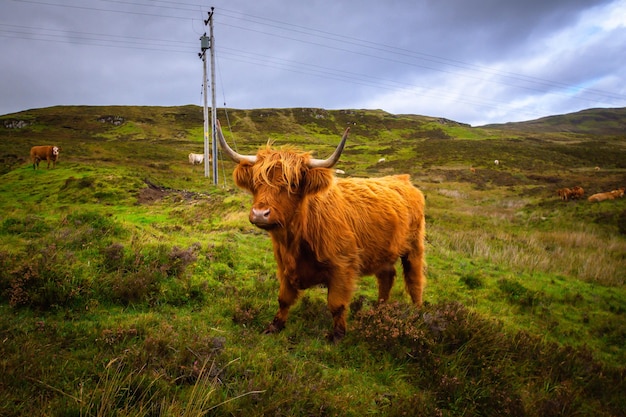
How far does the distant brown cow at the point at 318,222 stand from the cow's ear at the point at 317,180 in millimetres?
11

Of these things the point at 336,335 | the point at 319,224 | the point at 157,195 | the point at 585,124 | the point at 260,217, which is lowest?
the point at 336,335

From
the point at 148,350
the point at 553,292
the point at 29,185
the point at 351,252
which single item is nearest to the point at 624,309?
the point at 553,292

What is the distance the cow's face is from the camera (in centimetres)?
312

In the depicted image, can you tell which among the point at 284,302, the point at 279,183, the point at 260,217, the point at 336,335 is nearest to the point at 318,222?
the point at 279,183

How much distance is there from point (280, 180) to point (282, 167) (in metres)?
0.16

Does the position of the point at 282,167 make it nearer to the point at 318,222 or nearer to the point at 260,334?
the point at 318,222

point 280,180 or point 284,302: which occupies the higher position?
point 280,180

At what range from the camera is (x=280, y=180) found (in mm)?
3355

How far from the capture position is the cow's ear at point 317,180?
3570 millimetres

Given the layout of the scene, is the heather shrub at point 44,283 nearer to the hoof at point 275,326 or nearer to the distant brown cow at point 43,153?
the hoof at point 275,326

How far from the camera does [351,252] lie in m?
4.02

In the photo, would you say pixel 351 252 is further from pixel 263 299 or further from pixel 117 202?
pixel 117 202

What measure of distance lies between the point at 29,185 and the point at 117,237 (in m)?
14.3

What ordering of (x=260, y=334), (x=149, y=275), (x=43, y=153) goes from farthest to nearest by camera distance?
(x=43, y=153)
(x=149, y=275)
(x=260, y=334)
